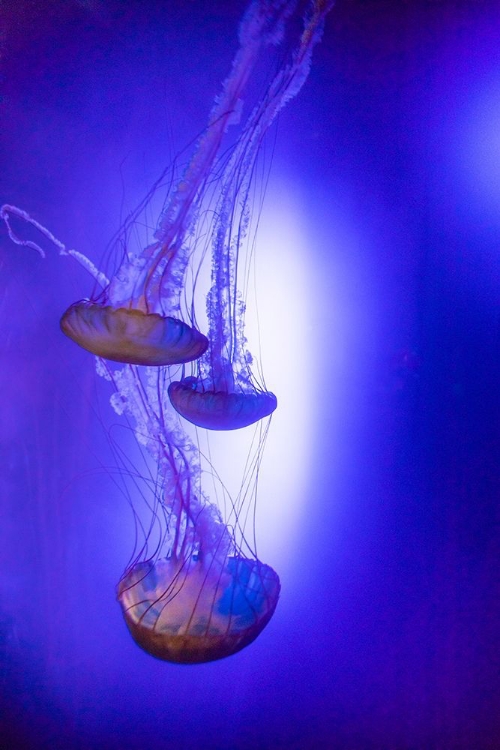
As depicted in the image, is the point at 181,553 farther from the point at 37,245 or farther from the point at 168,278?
the point at 37,245

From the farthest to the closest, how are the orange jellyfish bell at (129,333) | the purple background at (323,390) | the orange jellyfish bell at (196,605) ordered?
1. the purple background at (323,390)
2. the orange jellyfish bell at (196,605)
3. the orange jellyfish bell at (129,333)

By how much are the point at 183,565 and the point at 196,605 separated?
0.19 m

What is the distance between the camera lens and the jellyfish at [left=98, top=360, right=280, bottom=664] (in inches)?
75.0

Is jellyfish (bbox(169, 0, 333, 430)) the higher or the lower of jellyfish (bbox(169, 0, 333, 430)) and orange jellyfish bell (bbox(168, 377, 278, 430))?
the higher

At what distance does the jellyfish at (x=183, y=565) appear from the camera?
75.0 inches

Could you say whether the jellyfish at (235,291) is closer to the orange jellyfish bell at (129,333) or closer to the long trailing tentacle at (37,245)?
the orange jellyfish bell at (129,333)

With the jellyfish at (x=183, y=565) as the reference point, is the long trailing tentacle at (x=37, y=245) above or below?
above

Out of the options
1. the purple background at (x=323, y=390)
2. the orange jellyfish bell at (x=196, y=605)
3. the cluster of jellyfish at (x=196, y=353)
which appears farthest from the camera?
the purple background at (x=323, y=390)

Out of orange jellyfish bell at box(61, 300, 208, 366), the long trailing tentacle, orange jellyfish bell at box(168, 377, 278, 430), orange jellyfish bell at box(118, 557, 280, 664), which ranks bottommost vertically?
orange jellyfish bell at box(118, 557, 280, 664)

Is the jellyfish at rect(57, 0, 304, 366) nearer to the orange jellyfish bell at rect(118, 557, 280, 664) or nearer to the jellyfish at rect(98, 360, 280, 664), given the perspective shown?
the jellyfish at rect(98, 360, 280, 664)

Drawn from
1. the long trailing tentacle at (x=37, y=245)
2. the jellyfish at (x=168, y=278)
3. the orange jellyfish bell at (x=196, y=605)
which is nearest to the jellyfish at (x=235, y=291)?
the jellyfish at (x=168, y=278)

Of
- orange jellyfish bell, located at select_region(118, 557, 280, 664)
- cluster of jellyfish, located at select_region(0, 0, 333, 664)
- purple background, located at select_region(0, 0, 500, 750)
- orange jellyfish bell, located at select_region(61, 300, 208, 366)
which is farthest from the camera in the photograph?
purple background, located at select_region(0, 0, 500, 750)

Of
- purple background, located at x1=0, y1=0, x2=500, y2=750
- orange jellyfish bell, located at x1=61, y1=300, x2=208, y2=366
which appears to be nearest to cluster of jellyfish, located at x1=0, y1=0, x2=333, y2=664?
orange jellyfish bell, located at x1=61, y1=300, x2=208, y2=366

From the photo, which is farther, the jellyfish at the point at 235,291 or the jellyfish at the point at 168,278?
the jellyfish at the point at 235,291
